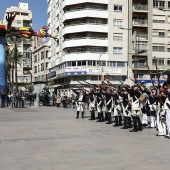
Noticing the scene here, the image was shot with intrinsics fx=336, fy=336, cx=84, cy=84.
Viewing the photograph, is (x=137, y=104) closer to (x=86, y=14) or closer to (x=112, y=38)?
(x=86, y=14)

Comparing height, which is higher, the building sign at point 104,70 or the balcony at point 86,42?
the balcony at point 86,42

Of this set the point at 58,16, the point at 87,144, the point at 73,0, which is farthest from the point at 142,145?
the point at 58,16

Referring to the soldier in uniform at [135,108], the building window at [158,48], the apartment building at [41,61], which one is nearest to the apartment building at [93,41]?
the building window at [158,48]

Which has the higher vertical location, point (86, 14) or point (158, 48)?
point (86, 14)

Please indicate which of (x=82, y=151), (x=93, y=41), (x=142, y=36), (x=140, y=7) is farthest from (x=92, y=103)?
(x=140, y=7)

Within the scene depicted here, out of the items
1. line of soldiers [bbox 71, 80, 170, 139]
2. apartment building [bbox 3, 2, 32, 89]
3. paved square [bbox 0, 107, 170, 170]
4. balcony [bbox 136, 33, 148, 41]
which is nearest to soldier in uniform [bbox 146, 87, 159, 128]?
line of soldiers [bbox 71, 80, 170, 139]

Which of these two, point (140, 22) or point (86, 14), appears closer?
point (86, 14)

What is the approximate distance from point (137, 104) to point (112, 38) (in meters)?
43.1

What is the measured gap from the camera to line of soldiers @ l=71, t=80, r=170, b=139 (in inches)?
493

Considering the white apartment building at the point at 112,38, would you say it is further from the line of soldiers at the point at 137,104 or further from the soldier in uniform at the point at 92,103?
the line of soldiers at the point at 137,104

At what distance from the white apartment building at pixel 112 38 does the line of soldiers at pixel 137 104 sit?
36.0 metres

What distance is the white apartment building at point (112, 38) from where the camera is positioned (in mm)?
54938

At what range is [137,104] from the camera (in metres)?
14.2

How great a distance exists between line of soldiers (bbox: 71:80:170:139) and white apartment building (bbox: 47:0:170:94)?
118 ft
